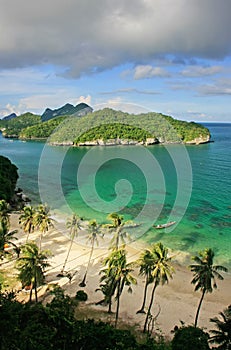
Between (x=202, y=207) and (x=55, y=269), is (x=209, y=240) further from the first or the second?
Answer: (x=55, y=269)

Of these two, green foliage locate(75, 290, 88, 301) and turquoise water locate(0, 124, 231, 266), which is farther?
turquoise water locate(0, 124, 231, 266)

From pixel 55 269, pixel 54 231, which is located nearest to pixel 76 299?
pixel 55 269

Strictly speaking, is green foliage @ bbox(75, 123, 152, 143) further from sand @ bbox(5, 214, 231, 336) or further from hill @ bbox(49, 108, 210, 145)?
sand @ bbox(5, 214, 231, 336)

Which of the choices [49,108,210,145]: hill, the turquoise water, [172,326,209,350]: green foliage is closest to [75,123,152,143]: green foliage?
[49,108,210,145]: hill

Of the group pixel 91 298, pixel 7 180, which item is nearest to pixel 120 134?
pixel 7 180

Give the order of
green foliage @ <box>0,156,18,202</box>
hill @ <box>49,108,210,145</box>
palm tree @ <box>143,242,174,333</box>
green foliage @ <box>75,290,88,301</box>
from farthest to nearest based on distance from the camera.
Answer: hill @ <box>49,108,210,145</box> → green foliage @ <box>0,156,18,202</box> → green foliage @ <box>75,290,88,301</box> → palm tree @ <box>143,242,174,333</box>

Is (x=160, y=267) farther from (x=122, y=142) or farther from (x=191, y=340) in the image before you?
(x=122, y=142)
